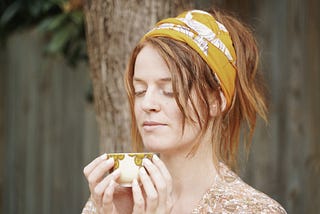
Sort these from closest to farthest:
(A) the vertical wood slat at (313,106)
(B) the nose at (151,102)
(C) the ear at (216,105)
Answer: (B) the nose at (151,102)
(C) the ear at (216,105)
(A) the vertical wood slat at (313,106)

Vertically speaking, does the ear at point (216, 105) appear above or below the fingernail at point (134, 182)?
above

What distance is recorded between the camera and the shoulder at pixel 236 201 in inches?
100

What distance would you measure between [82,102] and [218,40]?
3.78m

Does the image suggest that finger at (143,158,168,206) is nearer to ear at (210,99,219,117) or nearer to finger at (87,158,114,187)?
finger at (87,158,114,187)

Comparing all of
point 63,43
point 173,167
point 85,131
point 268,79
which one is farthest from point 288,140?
point 173,167

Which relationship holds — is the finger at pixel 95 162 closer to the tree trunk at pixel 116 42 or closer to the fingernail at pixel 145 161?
the fingernail at pixel 145 161

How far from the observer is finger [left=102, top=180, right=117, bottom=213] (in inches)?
94.9

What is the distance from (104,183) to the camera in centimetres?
242

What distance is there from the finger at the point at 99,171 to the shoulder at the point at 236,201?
1.16ft

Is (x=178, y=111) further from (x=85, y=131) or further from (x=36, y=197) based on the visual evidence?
(x=36, y=197)

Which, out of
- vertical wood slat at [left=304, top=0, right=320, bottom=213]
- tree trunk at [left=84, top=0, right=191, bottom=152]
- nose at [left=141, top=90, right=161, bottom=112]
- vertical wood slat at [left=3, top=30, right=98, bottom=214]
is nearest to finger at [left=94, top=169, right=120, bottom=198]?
nose at [left=141, top=90, right=161, bottom=112]

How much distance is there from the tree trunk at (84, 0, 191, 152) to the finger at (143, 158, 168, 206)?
113 centimetres

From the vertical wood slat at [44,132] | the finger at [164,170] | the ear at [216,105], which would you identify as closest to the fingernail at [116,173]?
the finger at [164,170]

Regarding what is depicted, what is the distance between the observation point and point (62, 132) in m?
6.48
